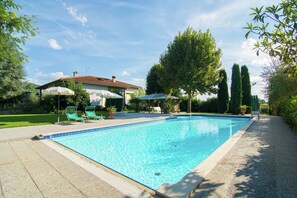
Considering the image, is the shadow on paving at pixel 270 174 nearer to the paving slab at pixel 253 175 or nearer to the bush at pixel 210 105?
the paving slab at pixel 253 175

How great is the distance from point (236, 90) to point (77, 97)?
20.4 m

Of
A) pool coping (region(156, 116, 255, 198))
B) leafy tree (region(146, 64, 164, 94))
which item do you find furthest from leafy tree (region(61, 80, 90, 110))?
pool coping (region(156, 116, 255, 198))

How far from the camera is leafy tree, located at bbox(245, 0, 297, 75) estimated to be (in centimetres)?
238

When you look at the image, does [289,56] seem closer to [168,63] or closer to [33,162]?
[33,162]

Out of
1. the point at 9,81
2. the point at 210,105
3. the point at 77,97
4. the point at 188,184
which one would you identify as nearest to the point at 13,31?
the point at 188,184

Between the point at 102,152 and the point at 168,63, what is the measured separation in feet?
57.6

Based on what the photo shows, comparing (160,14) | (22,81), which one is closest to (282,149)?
(160,14)

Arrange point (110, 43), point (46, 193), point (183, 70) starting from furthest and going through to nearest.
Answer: point (183, 70) < point (110, 43) < point (46, 193)

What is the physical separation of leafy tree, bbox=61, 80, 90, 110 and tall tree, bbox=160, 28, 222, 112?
34.7 ft

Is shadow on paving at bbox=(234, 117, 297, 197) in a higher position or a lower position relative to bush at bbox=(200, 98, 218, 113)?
lower

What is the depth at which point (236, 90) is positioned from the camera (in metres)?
23.8

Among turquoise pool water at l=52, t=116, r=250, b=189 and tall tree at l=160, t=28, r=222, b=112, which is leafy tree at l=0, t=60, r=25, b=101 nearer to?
tall tree at l=160, t=28, r=222, b=112

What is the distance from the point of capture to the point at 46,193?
308 cm

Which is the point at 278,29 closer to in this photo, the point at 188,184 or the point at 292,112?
the point at 188,184
